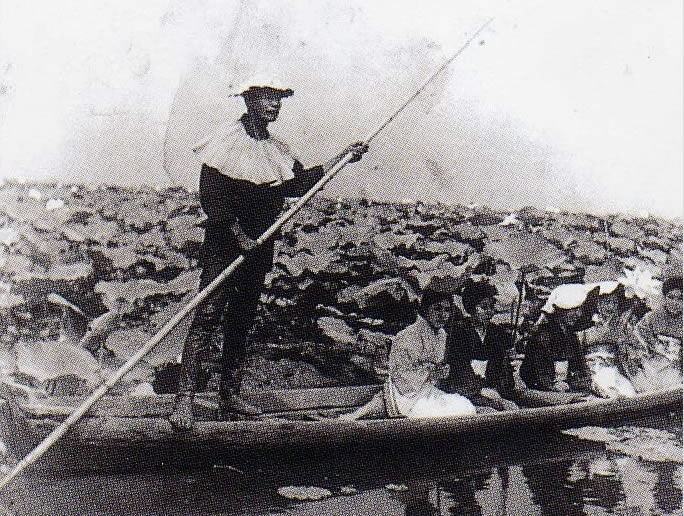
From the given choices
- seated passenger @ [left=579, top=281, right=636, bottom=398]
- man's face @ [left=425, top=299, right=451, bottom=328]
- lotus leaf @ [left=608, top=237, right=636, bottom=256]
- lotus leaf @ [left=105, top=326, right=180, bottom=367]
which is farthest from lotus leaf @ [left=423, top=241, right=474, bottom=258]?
man's face @ [left=425, top=299, right=451, bottom=328]

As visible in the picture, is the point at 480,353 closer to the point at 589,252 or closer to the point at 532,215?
the point at 589,252

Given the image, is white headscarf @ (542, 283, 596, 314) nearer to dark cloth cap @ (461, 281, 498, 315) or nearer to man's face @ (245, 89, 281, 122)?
dark cloth cap @ (461, 281, 498, 315)

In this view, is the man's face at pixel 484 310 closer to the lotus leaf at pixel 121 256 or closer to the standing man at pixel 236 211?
the standing man at pixel 236 211

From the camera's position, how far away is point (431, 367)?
8.28 feet

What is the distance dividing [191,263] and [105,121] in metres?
1.90

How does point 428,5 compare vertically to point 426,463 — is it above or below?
above

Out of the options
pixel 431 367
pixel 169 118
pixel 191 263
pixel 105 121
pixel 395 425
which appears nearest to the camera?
pixel 395 425

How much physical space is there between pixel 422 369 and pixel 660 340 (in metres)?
2.10

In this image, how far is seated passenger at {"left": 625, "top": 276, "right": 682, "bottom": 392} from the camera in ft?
11.1

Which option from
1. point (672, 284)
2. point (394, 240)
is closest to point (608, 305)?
point (672, 284)

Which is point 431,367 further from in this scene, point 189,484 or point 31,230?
point 31,230

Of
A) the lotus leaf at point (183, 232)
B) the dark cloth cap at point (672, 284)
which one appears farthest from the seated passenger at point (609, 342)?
the lotus leaf at point (183, 232)

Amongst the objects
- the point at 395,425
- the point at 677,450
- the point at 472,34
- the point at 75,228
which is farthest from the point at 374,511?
the point at 75,228

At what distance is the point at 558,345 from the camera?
9.31 ft
